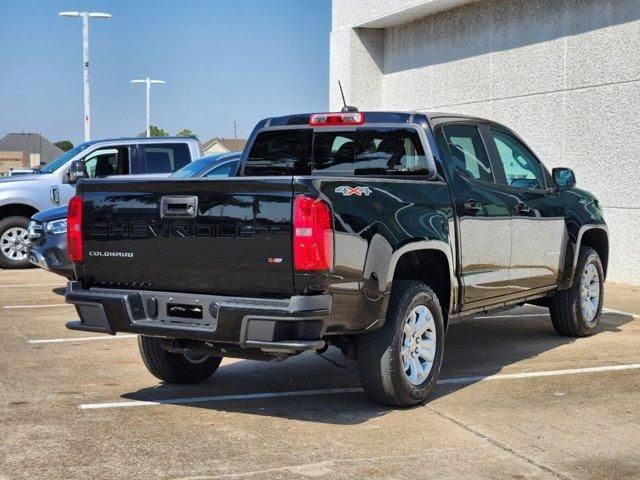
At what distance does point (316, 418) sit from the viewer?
21.3 feet

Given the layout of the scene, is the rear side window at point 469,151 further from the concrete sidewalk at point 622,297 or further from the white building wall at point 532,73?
the white building wall at point 532,73

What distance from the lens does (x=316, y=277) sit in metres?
5.80

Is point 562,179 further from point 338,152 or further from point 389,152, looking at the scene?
point 338,152

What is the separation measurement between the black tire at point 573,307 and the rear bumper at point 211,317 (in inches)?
160

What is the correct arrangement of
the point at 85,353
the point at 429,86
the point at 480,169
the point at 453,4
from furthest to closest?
the point at 429,86, the point at 453,4, the point at 85,353, the point at 480,169

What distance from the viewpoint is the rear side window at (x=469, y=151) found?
7.60 metres

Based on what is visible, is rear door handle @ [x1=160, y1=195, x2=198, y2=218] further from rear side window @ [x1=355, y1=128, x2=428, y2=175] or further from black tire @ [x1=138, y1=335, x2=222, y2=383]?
rear side window @ [x1=355, y1=128, x2=428, y2=175]

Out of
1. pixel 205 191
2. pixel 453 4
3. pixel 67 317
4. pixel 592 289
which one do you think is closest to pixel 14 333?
pixel 67 317

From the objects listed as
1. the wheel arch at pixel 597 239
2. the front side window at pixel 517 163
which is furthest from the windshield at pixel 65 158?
the front side window at pixel 517 163

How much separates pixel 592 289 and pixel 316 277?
185 inches

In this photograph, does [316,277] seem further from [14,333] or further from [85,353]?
[14,333]

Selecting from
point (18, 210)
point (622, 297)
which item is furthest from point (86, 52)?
point (622, 297)

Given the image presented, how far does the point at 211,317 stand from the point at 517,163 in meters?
3.72

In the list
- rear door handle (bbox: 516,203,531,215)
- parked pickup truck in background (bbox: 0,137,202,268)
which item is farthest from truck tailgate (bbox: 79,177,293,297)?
parked pickup truck in background (bbox: 0,137,202,268)
